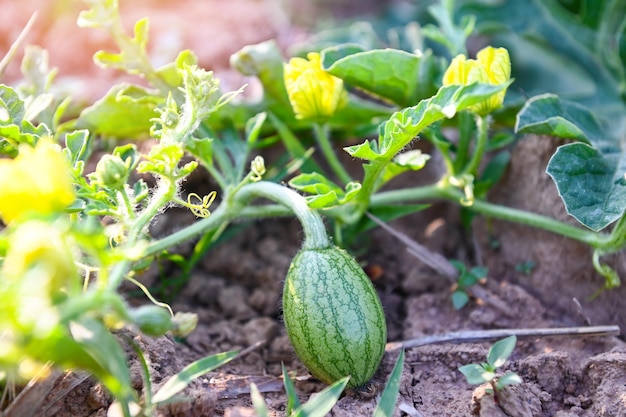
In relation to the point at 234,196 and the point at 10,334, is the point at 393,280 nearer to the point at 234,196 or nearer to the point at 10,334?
the point at 234,196

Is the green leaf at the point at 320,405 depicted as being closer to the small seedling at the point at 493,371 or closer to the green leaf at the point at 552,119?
the small seedling at the point at 493,371

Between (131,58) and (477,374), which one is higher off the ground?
(131,58)

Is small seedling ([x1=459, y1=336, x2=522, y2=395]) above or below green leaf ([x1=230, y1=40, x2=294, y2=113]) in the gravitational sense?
below

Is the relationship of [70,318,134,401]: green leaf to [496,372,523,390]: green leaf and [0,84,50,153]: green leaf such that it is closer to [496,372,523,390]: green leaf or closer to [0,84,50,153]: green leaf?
[0,84,50,153]: green leaf

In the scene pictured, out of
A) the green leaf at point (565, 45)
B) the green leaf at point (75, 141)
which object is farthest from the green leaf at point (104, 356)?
the green leaf at point (565, 45)

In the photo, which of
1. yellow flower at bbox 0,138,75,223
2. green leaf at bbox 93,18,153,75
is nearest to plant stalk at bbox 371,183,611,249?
green leaf at bbox 93,18,153,75

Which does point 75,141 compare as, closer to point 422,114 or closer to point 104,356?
point 104,356

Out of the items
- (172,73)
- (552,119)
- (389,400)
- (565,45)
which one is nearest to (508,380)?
(389,400)
